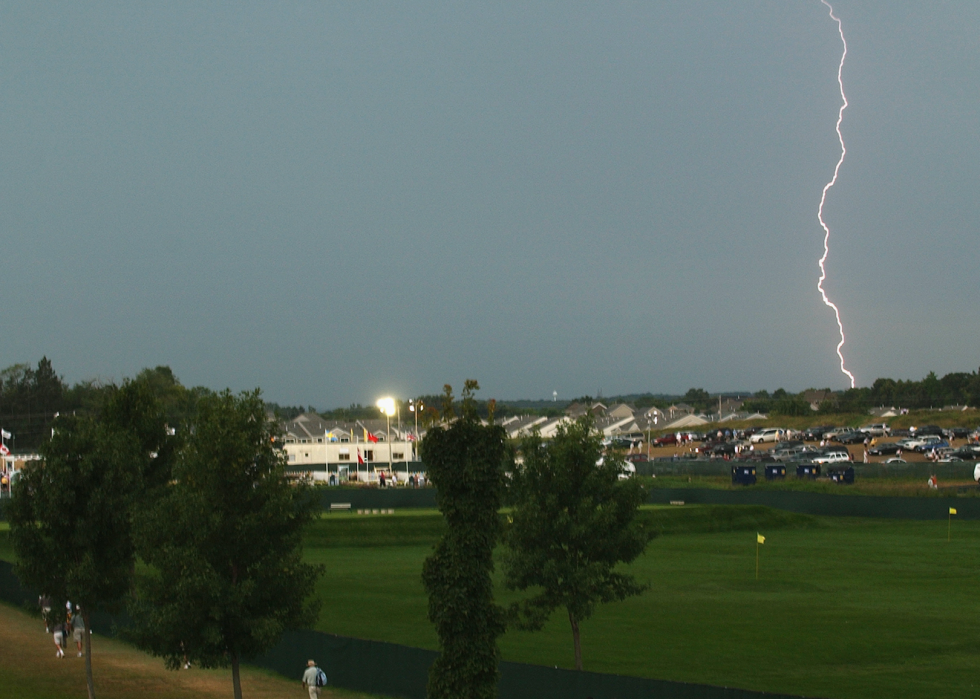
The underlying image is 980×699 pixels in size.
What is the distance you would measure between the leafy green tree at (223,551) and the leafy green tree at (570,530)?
641 centimetres

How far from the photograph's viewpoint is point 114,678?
28438mm

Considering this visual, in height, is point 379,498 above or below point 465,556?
below

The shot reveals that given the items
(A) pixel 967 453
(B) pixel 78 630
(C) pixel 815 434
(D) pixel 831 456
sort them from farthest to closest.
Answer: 1. (C) pixel 815 434
2. (D) pixel 831 456
3. (A) pixel 967 453
4. (B) pixel 78 630

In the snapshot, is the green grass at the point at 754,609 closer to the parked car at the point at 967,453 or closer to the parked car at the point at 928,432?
the parked car at the point at 967,453

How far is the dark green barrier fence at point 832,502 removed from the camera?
6806cm

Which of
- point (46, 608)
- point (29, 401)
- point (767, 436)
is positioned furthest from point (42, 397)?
point (46, 608)

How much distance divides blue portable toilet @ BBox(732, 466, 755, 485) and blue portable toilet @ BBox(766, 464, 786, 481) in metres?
1.97

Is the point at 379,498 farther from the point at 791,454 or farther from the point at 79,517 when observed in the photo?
the point at 79,517

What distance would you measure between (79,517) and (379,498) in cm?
4779

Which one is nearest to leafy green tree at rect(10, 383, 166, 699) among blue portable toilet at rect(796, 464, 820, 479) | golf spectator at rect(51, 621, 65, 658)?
golf spectator at rect(51, 621, 65, 658)

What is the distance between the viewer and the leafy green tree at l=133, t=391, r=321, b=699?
21422mm

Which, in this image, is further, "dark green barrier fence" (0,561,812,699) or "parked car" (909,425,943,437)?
"parked car" (909,425,943,437)

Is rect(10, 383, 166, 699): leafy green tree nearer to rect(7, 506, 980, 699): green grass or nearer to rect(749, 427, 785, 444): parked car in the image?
rect(7, 506, 980, 699): green grass

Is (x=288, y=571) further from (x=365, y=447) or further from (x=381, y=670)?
(x=365, y=447)
